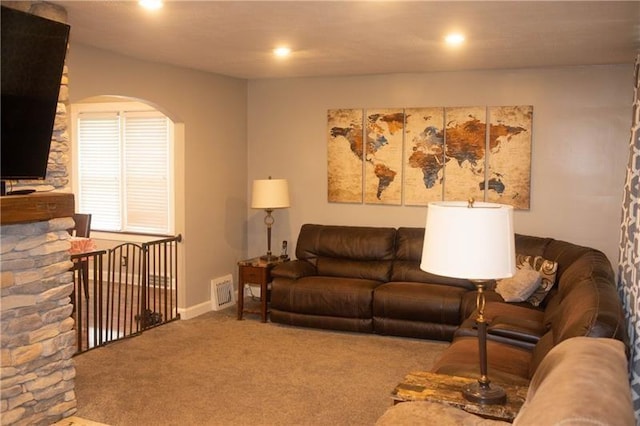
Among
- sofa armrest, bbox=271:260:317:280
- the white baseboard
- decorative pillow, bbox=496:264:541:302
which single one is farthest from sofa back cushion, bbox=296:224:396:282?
decorative pillow, bbox=496:264:541:302

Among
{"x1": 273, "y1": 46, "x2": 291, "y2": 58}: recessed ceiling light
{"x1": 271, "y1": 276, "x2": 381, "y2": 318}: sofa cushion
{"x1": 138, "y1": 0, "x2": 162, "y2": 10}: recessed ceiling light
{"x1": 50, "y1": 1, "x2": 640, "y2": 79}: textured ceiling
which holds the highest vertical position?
{"x1": 273, "y1": 46, "x2": 291, "y2": 58}: recessed ceiling light

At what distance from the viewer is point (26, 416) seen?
11.2 ft

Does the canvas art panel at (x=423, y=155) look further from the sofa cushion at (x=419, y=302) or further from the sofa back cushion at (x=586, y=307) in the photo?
the sofa back cushion at (x=586, y=307)

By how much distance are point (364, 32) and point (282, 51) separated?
1.03 m

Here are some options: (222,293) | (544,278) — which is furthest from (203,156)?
(544,278)

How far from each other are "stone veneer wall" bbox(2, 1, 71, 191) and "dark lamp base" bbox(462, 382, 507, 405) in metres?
2.61

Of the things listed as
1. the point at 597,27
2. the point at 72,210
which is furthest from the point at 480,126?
the point at 72,210

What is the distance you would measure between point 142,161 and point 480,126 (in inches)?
167

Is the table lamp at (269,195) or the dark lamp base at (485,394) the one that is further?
the table lamp at (269,195)

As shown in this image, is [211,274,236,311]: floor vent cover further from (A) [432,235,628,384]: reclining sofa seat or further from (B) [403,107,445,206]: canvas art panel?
(A) [432,235,628,384]: reclining sofa seat

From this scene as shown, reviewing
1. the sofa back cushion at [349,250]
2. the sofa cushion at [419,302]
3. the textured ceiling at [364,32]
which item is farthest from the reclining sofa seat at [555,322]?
the textured ceiling at [364,32]

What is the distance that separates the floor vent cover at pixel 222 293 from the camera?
6523 millimetres

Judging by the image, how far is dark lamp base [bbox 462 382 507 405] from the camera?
8.42 feet

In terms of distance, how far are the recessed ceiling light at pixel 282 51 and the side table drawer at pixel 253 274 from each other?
2.06 m
